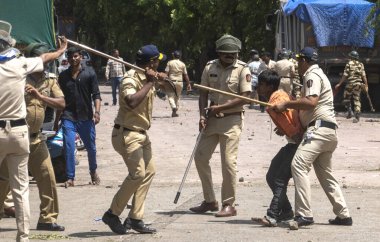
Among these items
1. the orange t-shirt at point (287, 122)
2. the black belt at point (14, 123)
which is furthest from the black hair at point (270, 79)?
the black belt at point (14, 123)

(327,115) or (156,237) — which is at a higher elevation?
(327,115)

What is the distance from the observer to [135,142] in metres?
9.81

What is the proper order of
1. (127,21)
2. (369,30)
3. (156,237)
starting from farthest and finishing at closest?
(127,21), (369,30), (156,237)

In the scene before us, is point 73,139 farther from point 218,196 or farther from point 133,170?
point 133,170

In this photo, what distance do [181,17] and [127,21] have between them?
738 centimetres

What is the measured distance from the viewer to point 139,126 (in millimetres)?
9883

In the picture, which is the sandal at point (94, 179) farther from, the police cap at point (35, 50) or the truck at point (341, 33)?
the truck at point (341, 33)

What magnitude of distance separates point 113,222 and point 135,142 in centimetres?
77

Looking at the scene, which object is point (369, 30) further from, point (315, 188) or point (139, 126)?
point (139, 126)

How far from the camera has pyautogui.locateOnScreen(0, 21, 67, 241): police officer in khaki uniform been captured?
8.77 m

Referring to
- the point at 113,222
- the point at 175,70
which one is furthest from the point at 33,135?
the point at 175,70

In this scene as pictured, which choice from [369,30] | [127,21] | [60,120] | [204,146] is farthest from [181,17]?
[204,146]

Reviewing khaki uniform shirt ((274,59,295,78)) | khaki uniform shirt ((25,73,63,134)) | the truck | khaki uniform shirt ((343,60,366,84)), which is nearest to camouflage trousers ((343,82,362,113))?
khaki uniform shirt ((343,60,366,84))

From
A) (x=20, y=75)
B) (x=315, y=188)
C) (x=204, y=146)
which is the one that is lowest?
(x=315, y=188)
